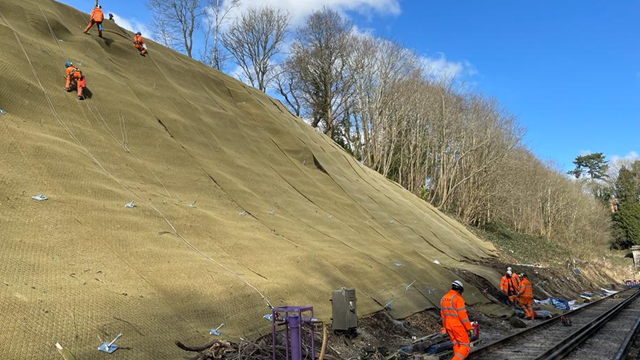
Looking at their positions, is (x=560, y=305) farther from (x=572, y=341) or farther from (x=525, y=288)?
(x=572, y=341)

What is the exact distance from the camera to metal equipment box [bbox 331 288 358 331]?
21.6 feet

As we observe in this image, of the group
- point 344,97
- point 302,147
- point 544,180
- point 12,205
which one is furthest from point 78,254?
point 544,180

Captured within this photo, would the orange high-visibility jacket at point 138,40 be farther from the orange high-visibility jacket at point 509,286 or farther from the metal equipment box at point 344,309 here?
the orange high-visibility jacket at point 509,286

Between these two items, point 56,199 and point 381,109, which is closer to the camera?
point 56,199

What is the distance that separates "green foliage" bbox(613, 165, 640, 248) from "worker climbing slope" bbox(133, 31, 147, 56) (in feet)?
262

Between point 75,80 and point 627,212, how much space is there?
279 ft

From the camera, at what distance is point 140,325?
4598 millimetres

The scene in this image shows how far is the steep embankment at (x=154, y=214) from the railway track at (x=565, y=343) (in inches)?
69.6

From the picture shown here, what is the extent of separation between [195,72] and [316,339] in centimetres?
1175

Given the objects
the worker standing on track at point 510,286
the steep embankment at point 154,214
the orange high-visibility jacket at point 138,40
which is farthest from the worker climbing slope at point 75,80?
the worker standing on track at point 510,286

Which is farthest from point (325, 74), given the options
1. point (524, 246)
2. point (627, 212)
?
point (627, 212)

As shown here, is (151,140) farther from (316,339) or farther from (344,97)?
(344,97)

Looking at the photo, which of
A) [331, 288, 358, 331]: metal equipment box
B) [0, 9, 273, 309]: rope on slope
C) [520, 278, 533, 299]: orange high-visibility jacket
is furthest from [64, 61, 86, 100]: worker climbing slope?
[520, 278, 533, 299]: orange high-visibility jacket

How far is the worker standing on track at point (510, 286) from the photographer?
14125 millimetres
